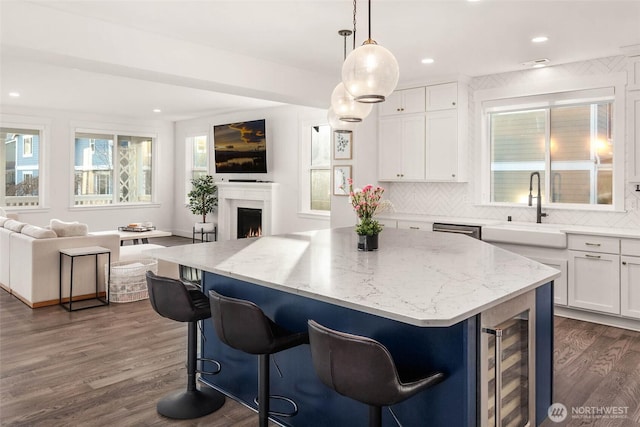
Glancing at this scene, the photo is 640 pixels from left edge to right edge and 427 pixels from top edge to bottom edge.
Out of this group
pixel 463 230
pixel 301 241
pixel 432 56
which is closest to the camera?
pixel 301 241

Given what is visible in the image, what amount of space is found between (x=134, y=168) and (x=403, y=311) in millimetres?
10021

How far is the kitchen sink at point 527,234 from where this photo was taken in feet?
15.2

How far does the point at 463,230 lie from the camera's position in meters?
5.42

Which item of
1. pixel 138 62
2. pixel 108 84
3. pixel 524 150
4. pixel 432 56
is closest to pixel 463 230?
pixel 524 150

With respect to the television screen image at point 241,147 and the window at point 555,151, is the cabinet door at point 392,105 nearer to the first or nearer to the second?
the window at point 555,151

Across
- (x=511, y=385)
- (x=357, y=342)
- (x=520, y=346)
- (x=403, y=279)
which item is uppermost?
(x=403, y=279)

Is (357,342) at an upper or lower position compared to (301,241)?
lower

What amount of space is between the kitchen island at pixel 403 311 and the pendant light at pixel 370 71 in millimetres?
970

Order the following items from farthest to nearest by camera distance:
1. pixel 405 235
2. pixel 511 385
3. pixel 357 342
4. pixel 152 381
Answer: pixel 405 235 < pixel 152 381 < pixel 511 385 < pixel 357 342

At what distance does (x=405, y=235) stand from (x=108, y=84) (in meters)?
5.06

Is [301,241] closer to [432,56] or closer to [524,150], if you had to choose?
[432,56]

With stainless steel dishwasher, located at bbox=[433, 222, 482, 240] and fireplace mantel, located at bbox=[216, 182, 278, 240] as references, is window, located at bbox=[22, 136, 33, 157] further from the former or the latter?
stainless steel dishwasher, located at bbox=[433, 222, 482, 240]

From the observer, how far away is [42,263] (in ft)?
16.1

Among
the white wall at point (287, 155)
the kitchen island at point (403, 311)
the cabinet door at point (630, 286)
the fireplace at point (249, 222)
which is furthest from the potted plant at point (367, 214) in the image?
the fireplace at point (249, 222)
